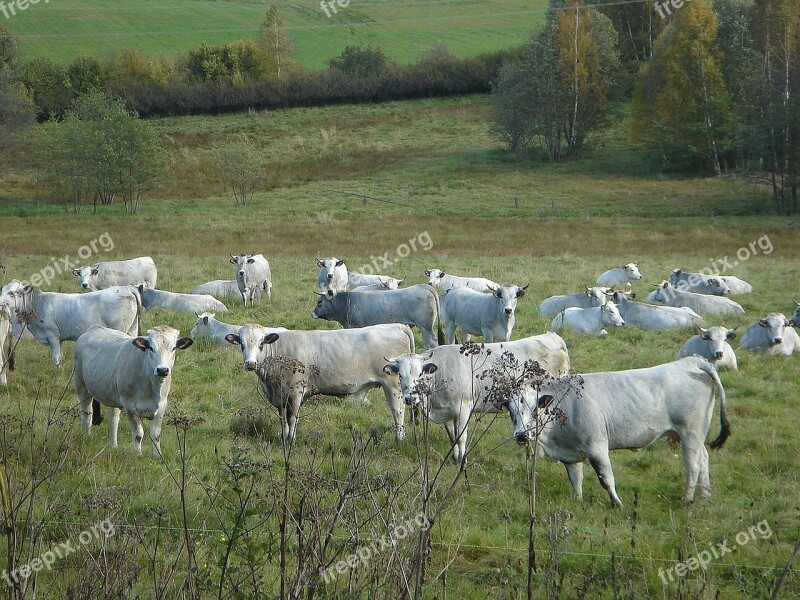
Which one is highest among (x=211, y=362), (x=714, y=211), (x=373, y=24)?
(x=373, y=24)

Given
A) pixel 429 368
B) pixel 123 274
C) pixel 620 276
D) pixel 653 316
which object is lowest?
pixel 620 276

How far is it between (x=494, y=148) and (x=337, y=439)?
5919 cm

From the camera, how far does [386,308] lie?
15656 mm

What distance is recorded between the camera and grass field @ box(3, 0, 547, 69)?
10094 cm

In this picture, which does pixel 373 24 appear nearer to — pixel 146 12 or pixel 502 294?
pixel 146 12

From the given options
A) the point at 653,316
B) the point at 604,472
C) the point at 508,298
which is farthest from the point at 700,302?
the point at 604,472

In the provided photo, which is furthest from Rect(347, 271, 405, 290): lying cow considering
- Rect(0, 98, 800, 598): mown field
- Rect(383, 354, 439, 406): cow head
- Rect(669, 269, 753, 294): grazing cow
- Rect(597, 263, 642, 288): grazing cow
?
Rect(383, 354, 439, 406): cow head

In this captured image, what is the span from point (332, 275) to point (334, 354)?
1038 centimetres

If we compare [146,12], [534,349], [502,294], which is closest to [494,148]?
[502,294]

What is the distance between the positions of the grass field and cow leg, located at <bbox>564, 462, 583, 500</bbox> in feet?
305

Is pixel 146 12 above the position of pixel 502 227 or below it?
above

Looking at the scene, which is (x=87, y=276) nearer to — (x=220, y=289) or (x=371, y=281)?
(x=220, y=289)

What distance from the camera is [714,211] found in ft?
145

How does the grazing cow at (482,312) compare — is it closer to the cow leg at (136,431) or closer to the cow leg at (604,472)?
the cow leg at (604,472)
